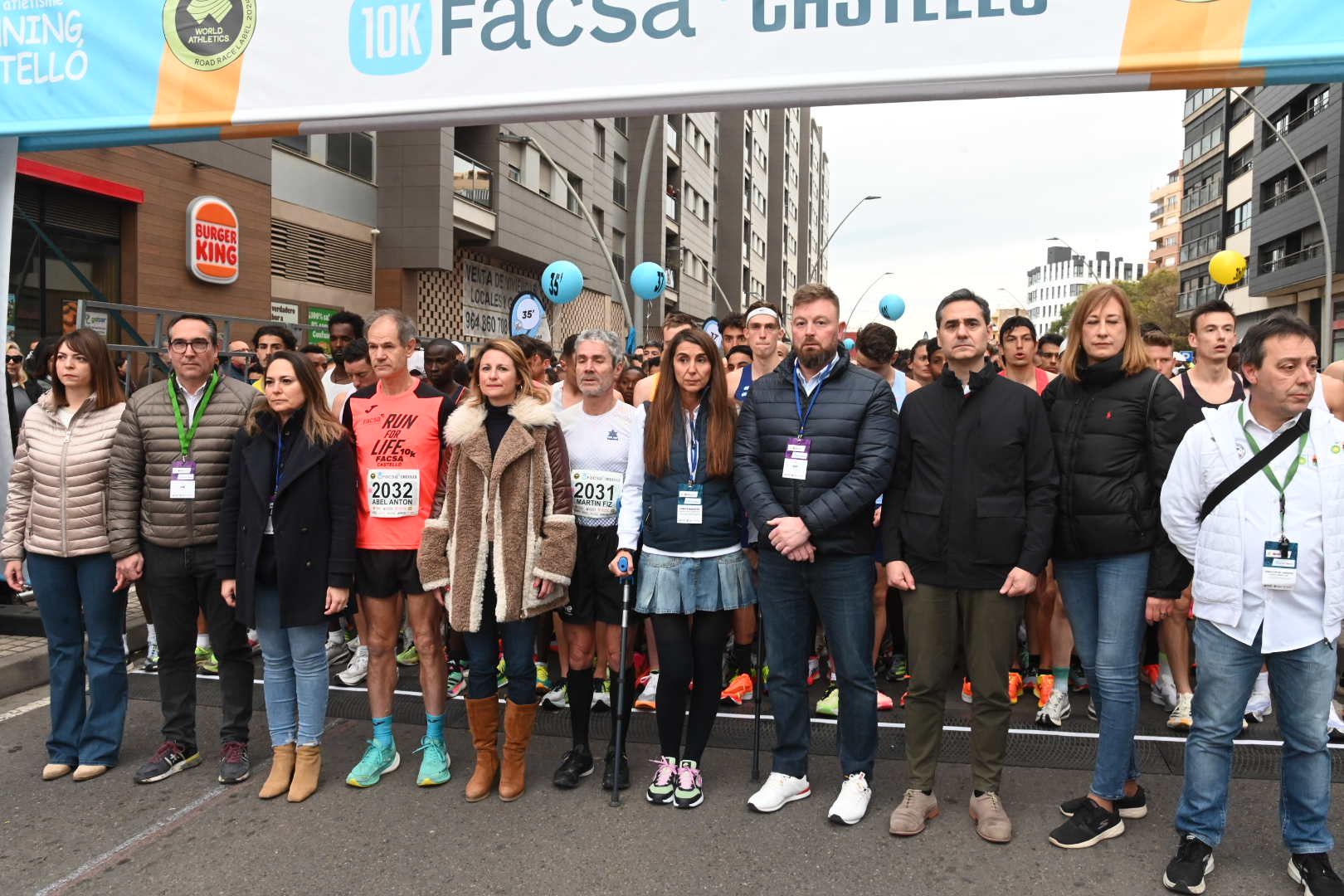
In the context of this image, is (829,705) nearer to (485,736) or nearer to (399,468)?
(485,736)

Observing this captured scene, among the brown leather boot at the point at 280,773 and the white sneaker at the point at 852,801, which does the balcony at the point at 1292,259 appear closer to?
the white sneaker at the point at 852,801

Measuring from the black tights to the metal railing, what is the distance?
20.2m

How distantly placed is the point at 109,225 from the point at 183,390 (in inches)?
466

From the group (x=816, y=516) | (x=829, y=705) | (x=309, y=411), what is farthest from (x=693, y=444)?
(x=829, y=705)

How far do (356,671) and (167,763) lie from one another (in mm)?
1571

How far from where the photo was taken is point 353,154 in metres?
20.8

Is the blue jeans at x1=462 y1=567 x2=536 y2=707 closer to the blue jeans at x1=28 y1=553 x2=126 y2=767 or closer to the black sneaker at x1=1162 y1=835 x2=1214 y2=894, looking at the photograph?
the blue jeans at x1=28 y1=553 x2=126 y2=767

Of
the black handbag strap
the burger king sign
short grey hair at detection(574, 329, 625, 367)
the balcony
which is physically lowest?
the black handbag strap

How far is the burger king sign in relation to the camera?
15523 mm

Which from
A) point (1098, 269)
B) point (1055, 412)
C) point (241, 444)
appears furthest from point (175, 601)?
point (1098, 269)

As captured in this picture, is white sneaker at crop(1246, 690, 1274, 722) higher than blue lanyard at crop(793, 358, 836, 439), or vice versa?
blue lanyard at crop(793, 358, 836, 439)

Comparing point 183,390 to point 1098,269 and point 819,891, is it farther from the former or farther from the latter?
point 1098,269

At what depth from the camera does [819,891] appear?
11.2 feet

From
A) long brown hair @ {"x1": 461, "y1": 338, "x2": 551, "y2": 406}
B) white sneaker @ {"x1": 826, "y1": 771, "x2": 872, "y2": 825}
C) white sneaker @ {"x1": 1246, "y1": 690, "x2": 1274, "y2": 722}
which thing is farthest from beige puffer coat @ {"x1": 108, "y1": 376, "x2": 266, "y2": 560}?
white sneaker @ {"x1": 1246, "y1": 690, "x2": 1274, "y2": 722}
